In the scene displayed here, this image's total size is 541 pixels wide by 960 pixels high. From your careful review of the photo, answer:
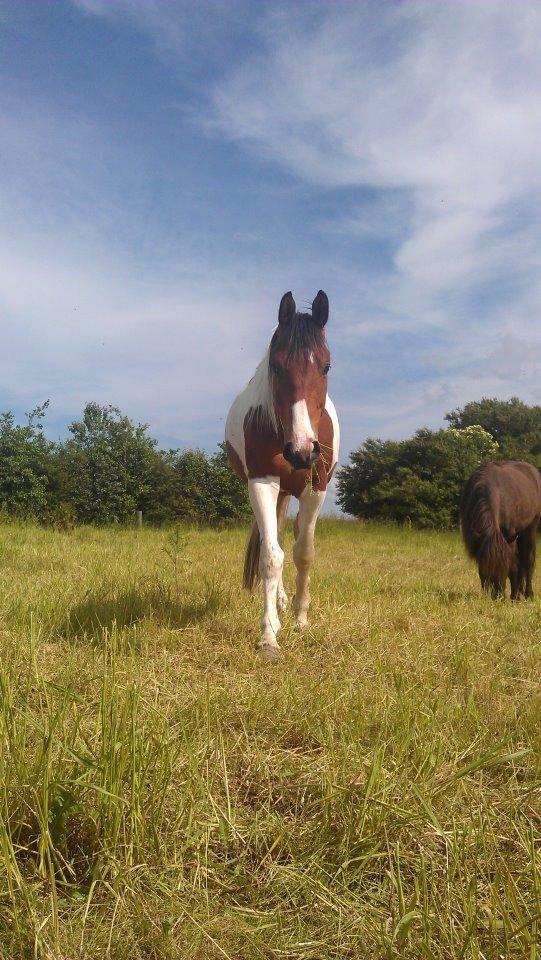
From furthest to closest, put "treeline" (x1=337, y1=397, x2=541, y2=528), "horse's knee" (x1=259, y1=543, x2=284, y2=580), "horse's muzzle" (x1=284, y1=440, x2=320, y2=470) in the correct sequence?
1. "treeline" (x1=337, y1=397, x2=541, y2=528)
2. "horse's knee" (x1=259, y1=543, x2=284, y2=580)
3. "horse's muzzle" (x1=284, y1=440, x2=320, y2=470)

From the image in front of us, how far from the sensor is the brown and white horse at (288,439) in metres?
3.64

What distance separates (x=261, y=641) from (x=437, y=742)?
5.53 ft

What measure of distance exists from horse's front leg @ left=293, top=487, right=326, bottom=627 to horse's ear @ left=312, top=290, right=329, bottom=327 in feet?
4.19

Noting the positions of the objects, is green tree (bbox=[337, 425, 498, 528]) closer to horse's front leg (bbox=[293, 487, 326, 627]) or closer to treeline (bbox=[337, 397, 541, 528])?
treeline (bbox=[337, 397, 541, 528])

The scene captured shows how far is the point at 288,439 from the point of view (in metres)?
3.59

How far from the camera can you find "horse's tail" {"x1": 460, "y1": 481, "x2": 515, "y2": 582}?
23.2 ft

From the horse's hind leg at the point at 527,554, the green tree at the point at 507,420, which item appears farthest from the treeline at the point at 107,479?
the green tree at the point at 507,420

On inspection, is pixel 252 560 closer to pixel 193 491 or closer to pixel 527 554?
pixel 527 554

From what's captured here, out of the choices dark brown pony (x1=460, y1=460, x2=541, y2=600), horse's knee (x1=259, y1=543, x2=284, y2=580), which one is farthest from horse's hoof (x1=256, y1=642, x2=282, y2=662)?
dark brown pony (x1=460, y1=460, x2=541, y2=600)

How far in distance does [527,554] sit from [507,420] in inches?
1218

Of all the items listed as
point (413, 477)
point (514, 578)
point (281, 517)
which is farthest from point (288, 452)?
point (413, 477)

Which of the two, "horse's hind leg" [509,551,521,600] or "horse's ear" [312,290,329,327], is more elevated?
"horse's ear" [312,290,329,327]

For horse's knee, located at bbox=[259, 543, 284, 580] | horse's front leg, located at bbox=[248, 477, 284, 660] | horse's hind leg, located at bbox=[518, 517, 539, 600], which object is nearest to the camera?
horse's front leg, located at bbox=[248, 477, 284, 660]

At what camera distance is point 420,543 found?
16688 millimetres
